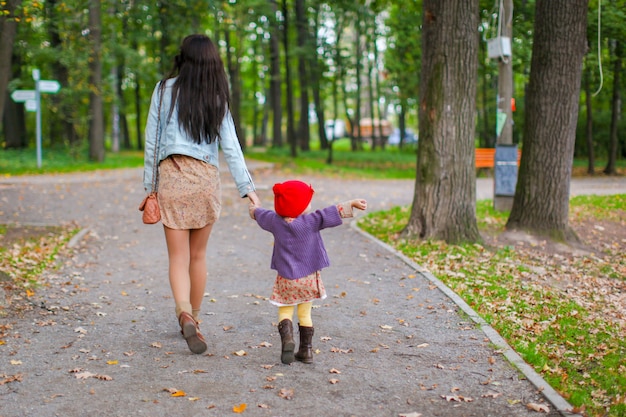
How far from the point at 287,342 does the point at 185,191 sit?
125cm

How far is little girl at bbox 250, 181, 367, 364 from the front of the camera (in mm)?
4863

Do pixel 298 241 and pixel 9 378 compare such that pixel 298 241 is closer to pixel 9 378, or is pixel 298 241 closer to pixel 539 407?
pixel 539 407

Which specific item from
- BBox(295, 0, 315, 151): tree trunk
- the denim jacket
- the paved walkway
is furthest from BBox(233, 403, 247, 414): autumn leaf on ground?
BBox(295, 0, 315, 151): tree trunk

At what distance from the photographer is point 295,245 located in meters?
4.95

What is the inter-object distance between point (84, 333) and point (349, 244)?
17.0ft

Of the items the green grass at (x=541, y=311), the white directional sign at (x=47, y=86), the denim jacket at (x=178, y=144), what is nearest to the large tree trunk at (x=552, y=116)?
the green grass at (x=541, y=311)

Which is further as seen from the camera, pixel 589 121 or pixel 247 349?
pixel 589 121

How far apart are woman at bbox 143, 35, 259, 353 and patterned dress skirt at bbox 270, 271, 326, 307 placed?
0.61 metres

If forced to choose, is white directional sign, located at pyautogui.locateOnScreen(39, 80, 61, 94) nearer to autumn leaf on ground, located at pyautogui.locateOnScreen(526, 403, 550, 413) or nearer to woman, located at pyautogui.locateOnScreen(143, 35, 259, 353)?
woman, located at pyautogui.locateOnScreen(143, 35, 259, 353)

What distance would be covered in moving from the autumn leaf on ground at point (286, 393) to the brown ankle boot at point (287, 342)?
1.58 ft

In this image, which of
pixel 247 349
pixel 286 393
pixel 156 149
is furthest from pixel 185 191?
pixel 286 393

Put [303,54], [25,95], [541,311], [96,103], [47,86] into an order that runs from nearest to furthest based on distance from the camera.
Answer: [541,311], [47,86], [25,95], [96,103], [303,54]

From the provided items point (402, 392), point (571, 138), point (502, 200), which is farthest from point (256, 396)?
point (502, 200)

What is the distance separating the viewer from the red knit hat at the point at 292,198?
4852 millimetres
